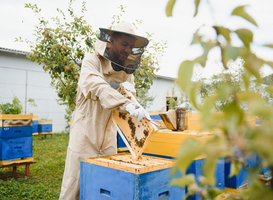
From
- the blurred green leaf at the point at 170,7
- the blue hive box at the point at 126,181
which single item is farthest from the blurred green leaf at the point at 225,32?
the blue hive box at the point at 126,181

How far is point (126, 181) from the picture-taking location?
1.30 m

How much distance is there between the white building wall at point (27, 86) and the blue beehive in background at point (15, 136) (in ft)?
17.7

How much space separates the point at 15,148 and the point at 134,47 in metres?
3.24

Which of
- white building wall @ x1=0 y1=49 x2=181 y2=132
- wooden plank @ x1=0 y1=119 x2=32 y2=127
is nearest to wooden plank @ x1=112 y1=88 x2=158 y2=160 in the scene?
wooden plank @ x1=0 y1=119 x2=32 y2=127

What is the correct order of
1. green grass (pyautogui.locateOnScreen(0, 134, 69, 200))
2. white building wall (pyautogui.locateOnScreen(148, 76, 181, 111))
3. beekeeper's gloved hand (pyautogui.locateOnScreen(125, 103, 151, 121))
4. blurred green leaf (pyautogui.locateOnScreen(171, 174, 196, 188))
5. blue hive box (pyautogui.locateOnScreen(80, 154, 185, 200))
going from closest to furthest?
blurred green leaf (pyautogui.locateOnScreen(171, 174, 196, 188)) < blue hive box (pyautogui.locateOnScreen(80, 154, 185, 200)) < beekeeper's gloved hand (pyautogui.locateOnScreen(125, 103, 151, 121)) < green grass (pyautogui.locateOnScreen(0, 134, 69, 200)) < white building wall (pyautogui.locateOnScreen(148, 76, 181, 111))

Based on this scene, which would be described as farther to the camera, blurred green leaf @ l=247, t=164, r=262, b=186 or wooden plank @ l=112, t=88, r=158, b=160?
wooden plank @ l=112, t=88, r=158, b=160

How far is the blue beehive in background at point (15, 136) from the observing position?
4011mm

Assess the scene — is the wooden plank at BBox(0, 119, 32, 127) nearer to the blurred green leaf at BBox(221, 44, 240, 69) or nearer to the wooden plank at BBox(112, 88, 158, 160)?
the wooden plank at BBox(112, 88, 158, 160)

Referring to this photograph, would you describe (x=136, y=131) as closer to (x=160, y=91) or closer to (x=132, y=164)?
(x=132, y=164)

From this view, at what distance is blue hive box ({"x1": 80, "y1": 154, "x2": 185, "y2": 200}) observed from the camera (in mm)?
1271

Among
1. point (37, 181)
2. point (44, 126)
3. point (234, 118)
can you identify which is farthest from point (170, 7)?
point (44, 126)

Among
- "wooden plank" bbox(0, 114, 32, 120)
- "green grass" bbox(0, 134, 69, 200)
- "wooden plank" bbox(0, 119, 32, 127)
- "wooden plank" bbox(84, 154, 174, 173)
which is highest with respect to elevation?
"wooden plank" bbox(84, 154, 174, 173)

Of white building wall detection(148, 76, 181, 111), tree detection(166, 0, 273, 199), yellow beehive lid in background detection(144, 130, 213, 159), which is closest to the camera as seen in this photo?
tree detection(166, 0, 273, 199)

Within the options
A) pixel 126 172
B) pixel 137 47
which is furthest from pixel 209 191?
pixel 137 47
